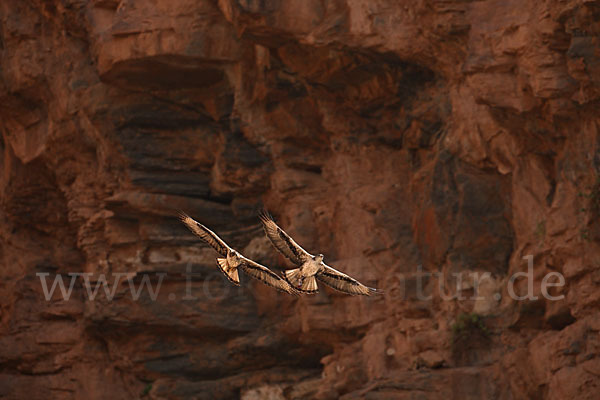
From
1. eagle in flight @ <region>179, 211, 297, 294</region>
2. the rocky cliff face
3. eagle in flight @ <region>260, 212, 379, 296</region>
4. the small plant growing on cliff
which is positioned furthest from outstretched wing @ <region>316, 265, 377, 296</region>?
the small plant growing on cliff

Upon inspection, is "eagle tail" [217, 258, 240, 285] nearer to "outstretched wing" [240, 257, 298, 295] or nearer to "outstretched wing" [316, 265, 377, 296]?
"outstretched wing" [240, 257, 298, 295]

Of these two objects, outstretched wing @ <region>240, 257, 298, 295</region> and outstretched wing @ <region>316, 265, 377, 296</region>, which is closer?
outstretched wing @ <region>316, 265, 377, 296</region>

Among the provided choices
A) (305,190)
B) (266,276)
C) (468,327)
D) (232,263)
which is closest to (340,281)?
(266,276)

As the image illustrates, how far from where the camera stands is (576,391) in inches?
687

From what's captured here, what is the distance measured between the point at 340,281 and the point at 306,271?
0.69 metres

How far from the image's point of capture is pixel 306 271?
672 inches

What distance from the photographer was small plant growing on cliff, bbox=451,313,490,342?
19.8m

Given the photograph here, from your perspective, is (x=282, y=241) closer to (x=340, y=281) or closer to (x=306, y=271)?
(x=306, y=271)

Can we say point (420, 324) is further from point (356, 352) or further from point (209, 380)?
point (209, 380)

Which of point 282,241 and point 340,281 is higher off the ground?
point 282,241

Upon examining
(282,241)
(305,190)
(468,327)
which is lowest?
(468,327)

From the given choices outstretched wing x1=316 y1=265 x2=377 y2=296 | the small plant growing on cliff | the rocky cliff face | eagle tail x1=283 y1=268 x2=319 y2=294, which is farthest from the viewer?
the small plant growing on cliff

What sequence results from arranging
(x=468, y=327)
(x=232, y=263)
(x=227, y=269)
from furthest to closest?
(x=468, y=327), (x=227, y=269), (x=232, y=263)

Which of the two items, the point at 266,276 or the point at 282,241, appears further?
the point at 266,276
